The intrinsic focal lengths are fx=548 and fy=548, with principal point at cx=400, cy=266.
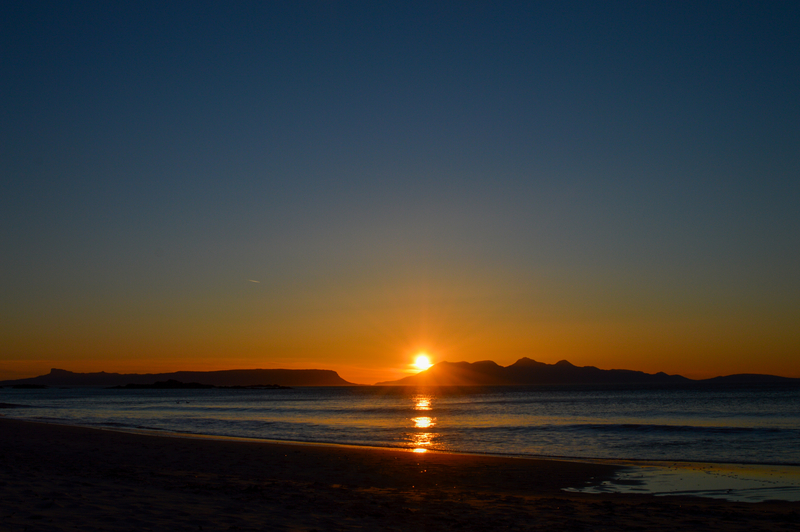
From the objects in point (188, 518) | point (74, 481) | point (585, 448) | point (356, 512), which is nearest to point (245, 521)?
point (188, 518)

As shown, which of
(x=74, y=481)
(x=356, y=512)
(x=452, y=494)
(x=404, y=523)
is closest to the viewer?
(x=404, y=523)

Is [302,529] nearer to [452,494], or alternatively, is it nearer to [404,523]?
[404,523]

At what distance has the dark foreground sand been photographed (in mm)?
8695

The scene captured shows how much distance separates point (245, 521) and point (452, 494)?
220 inches

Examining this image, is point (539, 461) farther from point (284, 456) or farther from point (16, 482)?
point (16, 482)

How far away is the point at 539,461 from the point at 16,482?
15.4 m

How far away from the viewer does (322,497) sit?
11625mm

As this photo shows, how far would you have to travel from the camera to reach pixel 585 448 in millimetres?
24578

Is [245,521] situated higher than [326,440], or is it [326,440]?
[245,521]

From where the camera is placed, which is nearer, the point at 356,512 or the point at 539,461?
the point at 356,512

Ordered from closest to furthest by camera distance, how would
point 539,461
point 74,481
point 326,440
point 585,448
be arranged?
point 74,481, point 539,461, point 585,448, point 326,440

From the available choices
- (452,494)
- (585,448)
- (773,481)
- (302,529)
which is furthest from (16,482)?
(585,448)

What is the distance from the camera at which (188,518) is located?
28.0ft

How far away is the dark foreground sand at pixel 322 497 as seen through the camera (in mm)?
8695
